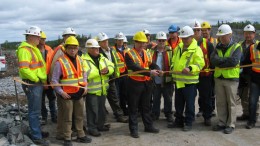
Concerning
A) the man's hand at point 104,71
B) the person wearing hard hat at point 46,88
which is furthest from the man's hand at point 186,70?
the person wearing hard hat at point 46,88

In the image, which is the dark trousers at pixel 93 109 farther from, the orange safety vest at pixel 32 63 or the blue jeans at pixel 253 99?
the blue jeans at pixel 253 99

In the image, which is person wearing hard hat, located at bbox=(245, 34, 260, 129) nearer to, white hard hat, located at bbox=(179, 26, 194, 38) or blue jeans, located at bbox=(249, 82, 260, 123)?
blue jeans, located at bbox=(249, 82, 260, 123)

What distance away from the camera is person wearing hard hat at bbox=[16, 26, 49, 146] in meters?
6.40

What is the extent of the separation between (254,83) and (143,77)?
2.57 meters

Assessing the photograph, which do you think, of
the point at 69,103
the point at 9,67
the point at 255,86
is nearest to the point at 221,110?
the point at 255,86

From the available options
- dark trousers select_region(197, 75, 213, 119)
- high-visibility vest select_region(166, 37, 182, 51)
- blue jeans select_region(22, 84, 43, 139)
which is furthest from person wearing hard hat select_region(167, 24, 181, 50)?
blue jeans select_region(22, 84, 43, 139)

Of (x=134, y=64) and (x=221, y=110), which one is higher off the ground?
(x=134, y=64)

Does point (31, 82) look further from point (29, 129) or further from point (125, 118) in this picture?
point (125, 118)

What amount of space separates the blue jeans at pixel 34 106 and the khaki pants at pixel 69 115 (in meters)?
0.48

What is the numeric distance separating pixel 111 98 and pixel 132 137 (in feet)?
5.28

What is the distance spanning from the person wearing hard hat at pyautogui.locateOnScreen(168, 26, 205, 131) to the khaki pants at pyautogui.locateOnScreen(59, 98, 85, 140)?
88.9 inches

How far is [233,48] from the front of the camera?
7137 mm

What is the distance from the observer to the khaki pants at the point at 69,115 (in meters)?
6.66

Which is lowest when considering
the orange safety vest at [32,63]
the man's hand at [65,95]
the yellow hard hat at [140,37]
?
the man's hand at [65,95]
